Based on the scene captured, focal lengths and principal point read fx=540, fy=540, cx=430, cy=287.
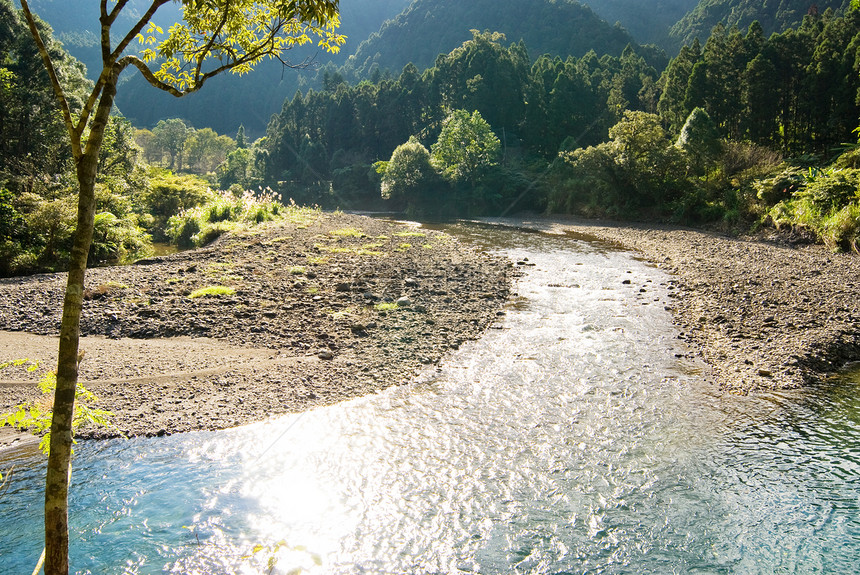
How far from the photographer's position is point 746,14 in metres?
112

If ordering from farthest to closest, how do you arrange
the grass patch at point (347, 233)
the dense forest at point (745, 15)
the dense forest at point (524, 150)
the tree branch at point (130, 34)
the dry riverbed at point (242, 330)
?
1. the dense forest at point (745, 15)
2. the grass patch at point (347, 233)
3. the dense forest at point (524, 150)
4. the dry riverbed at point (242, 330)
5. the tree branch at point (130, 34)

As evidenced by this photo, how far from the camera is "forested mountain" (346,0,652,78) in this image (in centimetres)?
14488

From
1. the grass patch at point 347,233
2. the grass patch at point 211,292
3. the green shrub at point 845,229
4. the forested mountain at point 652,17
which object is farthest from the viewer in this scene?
the forested mountain at point 652,17

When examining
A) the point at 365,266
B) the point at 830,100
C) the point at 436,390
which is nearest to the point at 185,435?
the point at 436,390

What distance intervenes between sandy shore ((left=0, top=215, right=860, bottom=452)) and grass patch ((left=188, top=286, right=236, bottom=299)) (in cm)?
39

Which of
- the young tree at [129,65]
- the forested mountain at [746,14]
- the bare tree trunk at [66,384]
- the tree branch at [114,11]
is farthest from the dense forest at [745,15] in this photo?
the bare tree trunk at [66,384]

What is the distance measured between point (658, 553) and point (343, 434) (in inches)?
206

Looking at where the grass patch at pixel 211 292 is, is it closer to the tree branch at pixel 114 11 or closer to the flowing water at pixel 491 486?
the flowing water at pixel 491 486

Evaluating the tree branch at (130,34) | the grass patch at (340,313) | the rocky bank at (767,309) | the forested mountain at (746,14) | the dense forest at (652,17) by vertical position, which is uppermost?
the dense forest at (652,17)

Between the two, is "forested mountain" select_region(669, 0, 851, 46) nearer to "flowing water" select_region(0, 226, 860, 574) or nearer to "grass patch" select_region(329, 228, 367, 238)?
"grass patch" select_region(329, 228, 367, 238)

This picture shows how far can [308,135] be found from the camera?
4252 inches

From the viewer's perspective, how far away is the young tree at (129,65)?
347cm

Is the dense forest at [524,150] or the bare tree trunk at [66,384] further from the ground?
the dense forest at [524,150]

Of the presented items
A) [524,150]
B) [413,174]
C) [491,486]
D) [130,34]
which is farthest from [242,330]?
[524,150]
